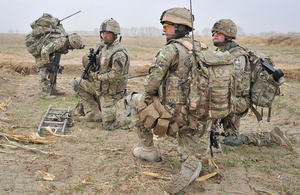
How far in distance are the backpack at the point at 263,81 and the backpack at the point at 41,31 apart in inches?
277

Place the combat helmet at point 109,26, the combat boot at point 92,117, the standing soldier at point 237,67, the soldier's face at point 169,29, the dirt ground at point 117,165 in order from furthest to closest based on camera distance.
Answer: the combat boot at point 92,117 < the combat helmet at point 109,26 < the standing soldier at point 237,67 < the soldier's face at point 169,29 < the dirt ground at point 117,165

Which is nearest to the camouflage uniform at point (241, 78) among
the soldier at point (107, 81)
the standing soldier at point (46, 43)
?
the soldier at point (107, 81)

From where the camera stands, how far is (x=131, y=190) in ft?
11.1

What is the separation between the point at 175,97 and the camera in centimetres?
358

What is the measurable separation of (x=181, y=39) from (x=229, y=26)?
190 centimetres

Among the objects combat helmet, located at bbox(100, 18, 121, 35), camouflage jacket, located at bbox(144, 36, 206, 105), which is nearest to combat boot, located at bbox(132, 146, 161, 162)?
camouflage jacket, located at bbox(144, 36, 206, 105)

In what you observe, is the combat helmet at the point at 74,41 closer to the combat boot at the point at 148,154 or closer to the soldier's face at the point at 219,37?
the soldier's face at the point at 219,37

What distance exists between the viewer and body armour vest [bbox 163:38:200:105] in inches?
137

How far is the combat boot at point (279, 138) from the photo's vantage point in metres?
4.95

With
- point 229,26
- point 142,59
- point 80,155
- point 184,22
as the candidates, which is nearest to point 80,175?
point 80,155

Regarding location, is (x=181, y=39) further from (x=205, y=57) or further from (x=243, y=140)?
(x=243, y=140)

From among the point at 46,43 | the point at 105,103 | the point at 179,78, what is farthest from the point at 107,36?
the point at 46,43

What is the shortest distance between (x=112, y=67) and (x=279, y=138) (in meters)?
3.82

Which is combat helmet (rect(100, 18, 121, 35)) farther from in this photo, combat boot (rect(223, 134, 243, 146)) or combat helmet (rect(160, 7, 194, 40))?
combat boot (rect(223, 134, 243, 146))
